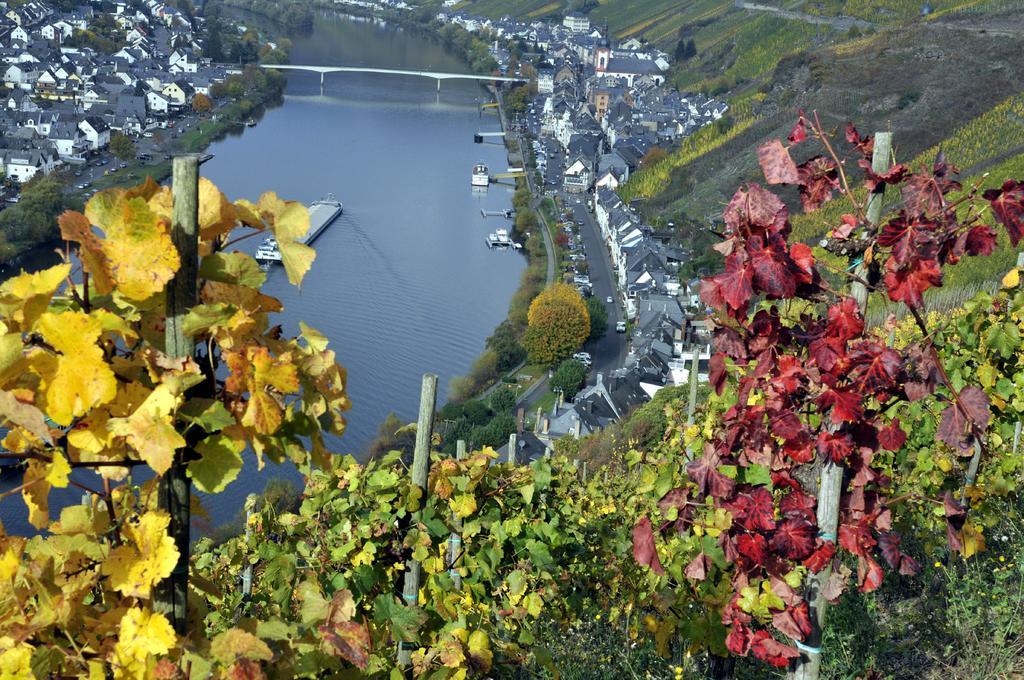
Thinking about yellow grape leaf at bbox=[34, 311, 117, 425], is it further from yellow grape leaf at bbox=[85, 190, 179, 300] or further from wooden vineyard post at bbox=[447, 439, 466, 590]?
wooden vineyard post at bbox=[447, 439, 466, 590]

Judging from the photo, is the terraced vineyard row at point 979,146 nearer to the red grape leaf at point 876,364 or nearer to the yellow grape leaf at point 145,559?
the red grape leaf at point 876,364

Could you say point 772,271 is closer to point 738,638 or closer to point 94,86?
point 738,638

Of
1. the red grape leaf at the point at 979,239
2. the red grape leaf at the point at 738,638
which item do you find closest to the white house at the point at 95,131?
the red grape leaf at the point at 738,638

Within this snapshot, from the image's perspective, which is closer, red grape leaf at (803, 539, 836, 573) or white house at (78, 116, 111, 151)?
red grape leaf at (803, 539, 836, 573)

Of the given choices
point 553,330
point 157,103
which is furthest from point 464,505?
point 157,103

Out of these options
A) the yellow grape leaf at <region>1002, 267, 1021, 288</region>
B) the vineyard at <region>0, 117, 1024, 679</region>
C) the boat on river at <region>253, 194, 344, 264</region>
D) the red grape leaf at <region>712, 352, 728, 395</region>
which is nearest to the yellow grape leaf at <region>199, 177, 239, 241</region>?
the vineyard at <region>0, 117, 1024, 679</region>
